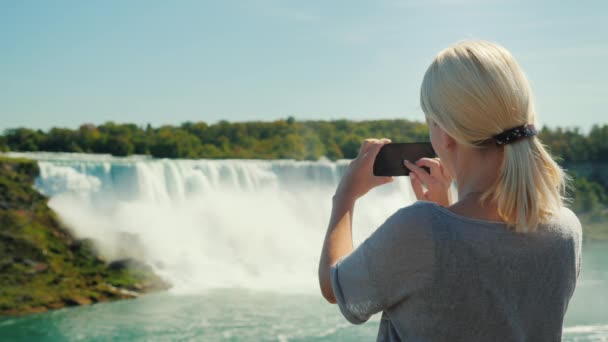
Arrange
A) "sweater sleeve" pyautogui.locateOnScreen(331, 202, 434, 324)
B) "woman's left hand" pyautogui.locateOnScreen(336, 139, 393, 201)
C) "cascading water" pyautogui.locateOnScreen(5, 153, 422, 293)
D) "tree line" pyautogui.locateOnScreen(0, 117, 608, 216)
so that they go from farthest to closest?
"tree line" pyautogui.locateOnScreen(0, 117, 608, 216), "cascading water" pyautogui.locateOnScreen(5, 153, 422, 293), "woman's left hand" pyautogui.locateOnScreen(336, 139, 393, 201), "sweater sleeve" pyautogui.locateOnScreen(331, 202, 434, 324)

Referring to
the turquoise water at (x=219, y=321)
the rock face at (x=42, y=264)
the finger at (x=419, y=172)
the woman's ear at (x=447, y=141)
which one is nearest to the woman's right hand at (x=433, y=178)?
the finger at (x=419, y=172)

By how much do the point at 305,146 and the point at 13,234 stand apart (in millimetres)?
17151

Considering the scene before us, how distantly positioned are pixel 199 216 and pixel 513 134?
51.2 ft

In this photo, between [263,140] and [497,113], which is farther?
[263,140]

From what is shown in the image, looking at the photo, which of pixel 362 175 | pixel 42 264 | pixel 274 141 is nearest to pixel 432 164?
pixel 362 175

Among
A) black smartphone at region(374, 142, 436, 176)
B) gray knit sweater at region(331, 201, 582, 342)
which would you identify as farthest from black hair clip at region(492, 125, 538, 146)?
black smartphone at region(374, 142, 436, 176)

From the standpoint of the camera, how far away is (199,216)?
53.2ft

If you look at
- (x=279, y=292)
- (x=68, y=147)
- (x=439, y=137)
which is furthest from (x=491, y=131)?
(x=68, y=147)

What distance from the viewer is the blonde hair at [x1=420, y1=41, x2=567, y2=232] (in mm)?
920

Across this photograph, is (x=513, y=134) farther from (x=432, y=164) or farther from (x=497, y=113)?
(x=432, y=164)

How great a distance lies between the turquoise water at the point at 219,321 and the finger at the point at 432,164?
8.26 metres

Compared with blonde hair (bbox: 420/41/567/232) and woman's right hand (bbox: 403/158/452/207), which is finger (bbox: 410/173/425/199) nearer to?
woman's right hand (bbox: 403/158/452/207)

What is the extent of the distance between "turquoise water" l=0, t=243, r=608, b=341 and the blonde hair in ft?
27.8

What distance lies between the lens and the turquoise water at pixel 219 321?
31.4 feet
